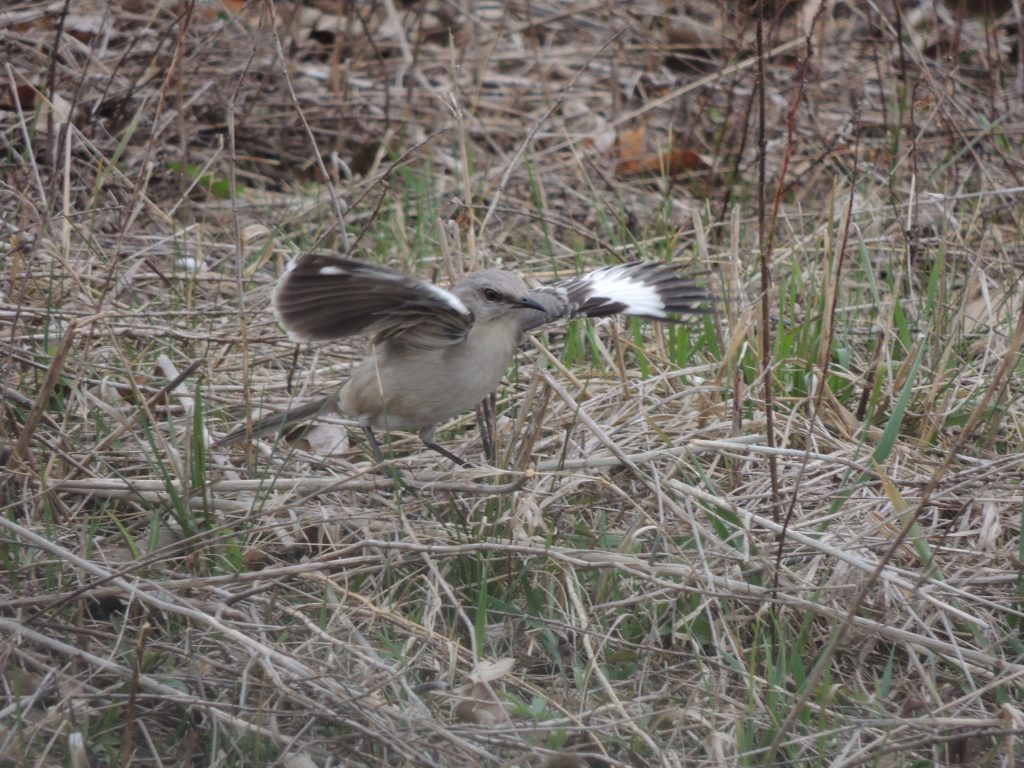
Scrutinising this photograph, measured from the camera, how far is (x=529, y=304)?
395 cm

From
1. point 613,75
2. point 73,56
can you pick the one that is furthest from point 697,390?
point 73,56

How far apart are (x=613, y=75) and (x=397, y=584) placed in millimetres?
4549

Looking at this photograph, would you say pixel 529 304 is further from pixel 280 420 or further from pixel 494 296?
pixel 280 420

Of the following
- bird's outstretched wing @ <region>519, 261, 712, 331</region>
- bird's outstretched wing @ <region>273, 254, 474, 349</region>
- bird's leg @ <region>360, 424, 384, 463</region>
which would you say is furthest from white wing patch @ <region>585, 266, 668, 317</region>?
bird's leg @ <region>360, 424, 384, 463</region>

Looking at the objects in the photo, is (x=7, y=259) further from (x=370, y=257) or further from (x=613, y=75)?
(x=613, y=75)

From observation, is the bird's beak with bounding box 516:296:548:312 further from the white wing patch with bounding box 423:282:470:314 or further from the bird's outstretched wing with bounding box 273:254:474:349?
the white wing patch with bounding box 423:282:470:314

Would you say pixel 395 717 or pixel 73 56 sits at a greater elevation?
pixel 73 56

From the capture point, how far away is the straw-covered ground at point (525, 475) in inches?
116

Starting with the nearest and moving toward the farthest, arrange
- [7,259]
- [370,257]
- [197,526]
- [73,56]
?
[197,526] < [7,259] < [370,257] < [73,56]

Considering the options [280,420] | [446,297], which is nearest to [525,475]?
[446,297]

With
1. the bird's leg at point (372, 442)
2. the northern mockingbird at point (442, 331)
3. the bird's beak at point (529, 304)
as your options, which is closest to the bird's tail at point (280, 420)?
the northern mockingbird at point (442, 331)

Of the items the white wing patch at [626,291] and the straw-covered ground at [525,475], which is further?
the white wing patch at [626,291]

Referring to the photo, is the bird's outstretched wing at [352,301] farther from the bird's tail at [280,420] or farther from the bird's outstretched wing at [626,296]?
the bird's tail at [280,420]

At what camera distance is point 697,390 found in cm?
426
